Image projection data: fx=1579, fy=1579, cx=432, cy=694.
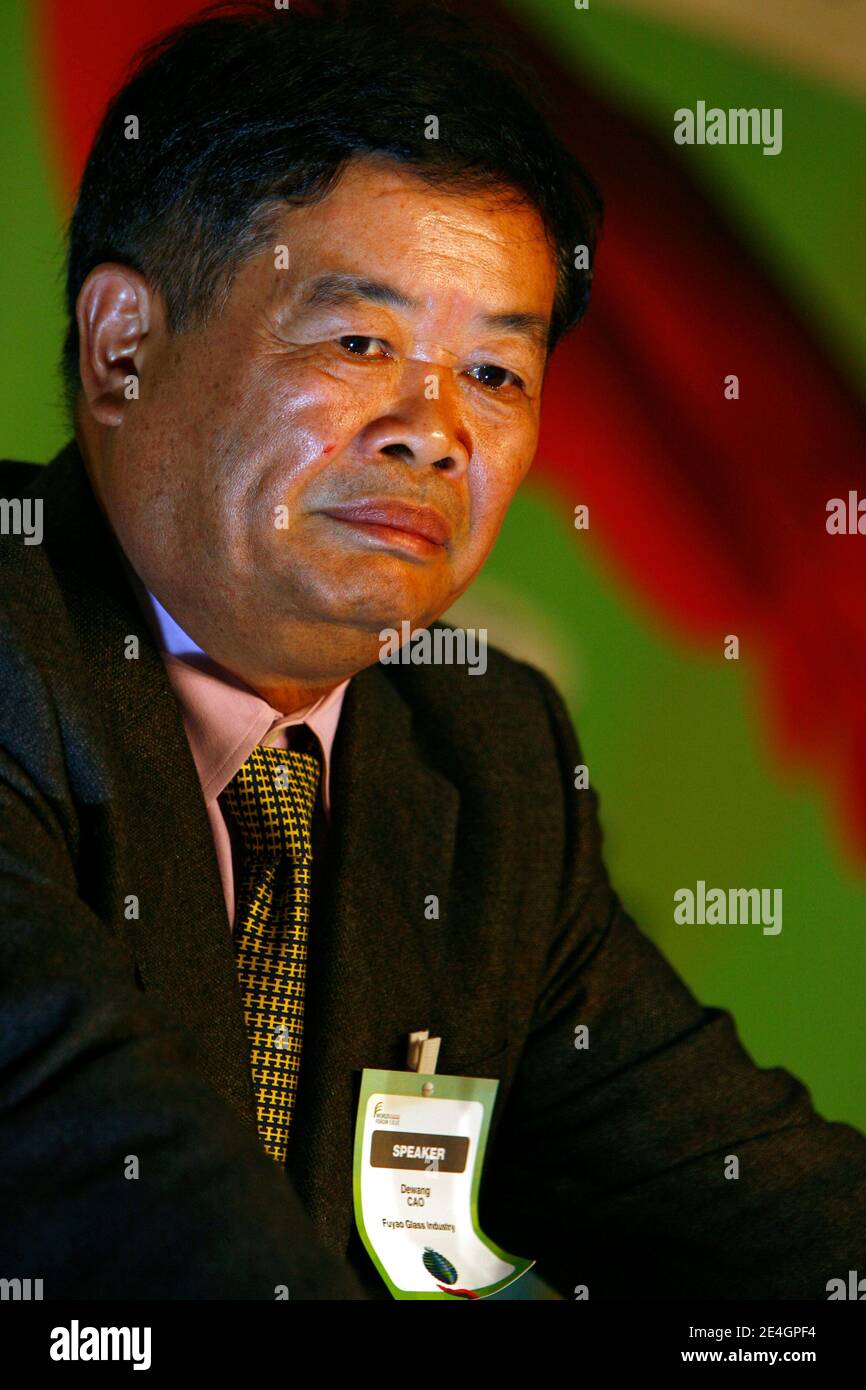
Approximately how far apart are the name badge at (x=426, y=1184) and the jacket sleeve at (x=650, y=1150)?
153 mm

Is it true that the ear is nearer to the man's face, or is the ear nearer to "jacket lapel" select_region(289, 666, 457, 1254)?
the man's face

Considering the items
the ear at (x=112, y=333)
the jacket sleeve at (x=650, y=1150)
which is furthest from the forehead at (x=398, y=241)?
the jacket sleeve at (x=650, y=1150)

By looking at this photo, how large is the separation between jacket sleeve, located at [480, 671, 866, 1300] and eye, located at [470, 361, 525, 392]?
532mm

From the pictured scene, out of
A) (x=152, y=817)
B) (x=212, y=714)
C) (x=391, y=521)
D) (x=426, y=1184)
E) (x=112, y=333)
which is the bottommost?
(x=426, y=1184)

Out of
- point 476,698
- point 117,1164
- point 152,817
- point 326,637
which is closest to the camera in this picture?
point 117,1164

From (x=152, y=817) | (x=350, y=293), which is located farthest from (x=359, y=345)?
(x=152, y=817)

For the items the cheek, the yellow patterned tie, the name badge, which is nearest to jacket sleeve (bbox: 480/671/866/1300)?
the name badge

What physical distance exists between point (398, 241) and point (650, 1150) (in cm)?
105

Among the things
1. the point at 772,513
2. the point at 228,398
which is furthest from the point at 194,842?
the point at 772,513

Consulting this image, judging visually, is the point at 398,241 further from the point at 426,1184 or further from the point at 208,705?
the point at 426,1184

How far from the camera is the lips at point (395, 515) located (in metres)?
1.54

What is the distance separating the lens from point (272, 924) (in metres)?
1.60

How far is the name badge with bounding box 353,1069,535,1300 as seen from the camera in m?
1.63

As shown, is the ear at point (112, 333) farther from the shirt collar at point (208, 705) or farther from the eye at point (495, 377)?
the eye at point (495, 377)
